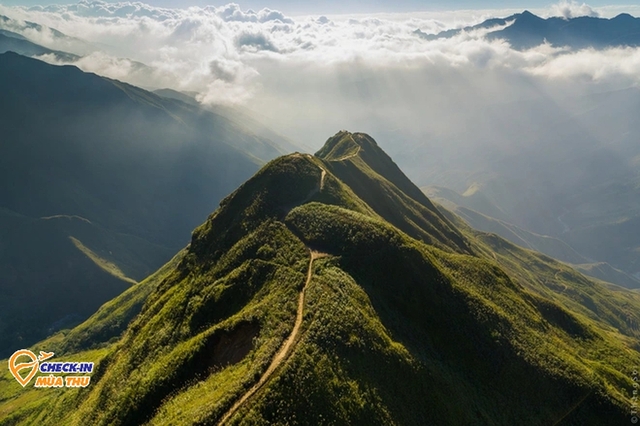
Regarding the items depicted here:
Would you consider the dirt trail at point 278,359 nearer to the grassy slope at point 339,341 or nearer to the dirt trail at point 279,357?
the dirt trail at point 279,357

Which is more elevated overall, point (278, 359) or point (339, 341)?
point (339, 341)

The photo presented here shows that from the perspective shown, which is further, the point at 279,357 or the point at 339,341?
the point at 339,341

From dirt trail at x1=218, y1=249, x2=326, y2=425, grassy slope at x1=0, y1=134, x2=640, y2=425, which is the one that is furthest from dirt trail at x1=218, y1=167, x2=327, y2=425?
grassy slope at x1=0, y1=134, x2=640, y2=425

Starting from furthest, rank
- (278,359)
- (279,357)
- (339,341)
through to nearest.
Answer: (339,341), (279,357), (278,359)

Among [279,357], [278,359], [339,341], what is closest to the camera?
[278,359]

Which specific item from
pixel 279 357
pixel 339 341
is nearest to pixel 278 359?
pixel 279 357

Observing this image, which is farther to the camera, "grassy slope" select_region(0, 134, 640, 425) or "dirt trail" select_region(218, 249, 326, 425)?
"grassy slope" select_region(0, 134, 640, 425)

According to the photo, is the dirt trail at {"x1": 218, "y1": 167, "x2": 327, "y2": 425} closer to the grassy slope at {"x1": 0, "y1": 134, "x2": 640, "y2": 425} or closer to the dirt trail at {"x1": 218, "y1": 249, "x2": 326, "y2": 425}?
the dirt trail at {"x1": 218, "y1": 249, "x2": 326, "y2": 425}

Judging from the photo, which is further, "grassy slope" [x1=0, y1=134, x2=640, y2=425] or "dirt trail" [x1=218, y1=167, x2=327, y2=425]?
"grassy slope" [x1=0, y1=134, x2=640, y2=425]

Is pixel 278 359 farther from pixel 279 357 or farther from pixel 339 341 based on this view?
pixel 339 341
